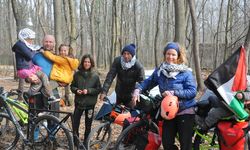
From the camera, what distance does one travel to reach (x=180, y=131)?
4.58m

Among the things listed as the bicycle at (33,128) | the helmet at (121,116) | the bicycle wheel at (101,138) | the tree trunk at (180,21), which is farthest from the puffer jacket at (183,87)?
the tree trunk at (180,21)

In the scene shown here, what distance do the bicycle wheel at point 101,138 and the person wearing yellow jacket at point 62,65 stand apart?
3.67 ft

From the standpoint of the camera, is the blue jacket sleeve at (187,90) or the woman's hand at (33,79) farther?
the woman's hand at (33,79)

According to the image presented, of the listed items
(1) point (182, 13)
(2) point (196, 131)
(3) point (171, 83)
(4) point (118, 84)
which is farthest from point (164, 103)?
(1) point (182, 13)

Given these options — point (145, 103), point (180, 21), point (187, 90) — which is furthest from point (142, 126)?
point (180, 21)

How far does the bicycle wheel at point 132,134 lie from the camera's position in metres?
5.06

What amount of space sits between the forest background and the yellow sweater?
128cm

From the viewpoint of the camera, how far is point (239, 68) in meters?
4.46

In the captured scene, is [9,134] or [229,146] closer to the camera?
[229,146]

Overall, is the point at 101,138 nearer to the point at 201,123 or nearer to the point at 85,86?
the point at 85,86

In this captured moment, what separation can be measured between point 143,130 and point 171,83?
36.9 inches

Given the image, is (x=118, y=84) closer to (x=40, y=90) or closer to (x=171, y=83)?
(x=40, y=90)

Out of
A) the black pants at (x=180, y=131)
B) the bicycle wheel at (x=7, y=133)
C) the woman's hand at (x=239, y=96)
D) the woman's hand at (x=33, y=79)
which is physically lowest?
the bicycle wheel at (x=7, y=133)

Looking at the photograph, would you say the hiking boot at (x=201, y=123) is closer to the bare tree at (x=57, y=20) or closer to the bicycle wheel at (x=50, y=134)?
the bicycle wheel at (x=50, y=134)
